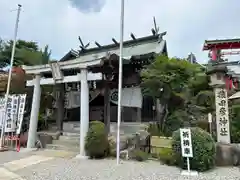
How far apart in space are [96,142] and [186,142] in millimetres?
3508

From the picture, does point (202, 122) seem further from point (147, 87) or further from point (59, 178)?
point (59, 178)

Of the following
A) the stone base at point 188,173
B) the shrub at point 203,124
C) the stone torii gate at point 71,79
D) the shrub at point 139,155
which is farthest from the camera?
the shrub at point 203,124

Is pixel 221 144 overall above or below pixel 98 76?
below

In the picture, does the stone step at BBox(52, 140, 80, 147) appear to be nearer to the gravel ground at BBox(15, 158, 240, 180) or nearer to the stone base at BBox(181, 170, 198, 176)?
the gravel ground at BBox(15, 158, 240, 180)

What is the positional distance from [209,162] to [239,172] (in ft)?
2.83

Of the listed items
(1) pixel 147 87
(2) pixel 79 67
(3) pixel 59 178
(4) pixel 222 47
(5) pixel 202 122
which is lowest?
(3) pixel 59 178

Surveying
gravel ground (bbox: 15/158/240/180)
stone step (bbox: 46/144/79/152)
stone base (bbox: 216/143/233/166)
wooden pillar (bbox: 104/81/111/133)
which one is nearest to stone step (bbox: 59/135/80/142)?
stone step (bbox: 46/144/79/152)

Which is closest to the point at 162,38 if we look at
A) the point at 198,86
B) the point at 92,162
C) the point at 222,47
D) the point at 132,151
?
the point at 198,86

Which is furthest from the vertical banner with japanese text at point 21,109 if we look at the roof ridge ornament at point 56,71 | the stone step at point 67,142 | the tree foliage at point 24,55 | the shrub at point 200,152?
the shrub at point 200,152

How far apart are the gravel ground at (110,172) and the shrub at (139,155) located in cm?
34

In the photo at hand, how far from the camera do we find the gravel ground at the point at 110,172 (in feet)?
20.8

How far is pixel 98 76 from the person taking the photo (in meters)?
9.81

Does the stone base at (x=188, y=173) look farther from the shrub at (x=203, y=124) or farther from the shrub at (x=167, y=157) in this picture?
the shrub at (x=203, y=124)

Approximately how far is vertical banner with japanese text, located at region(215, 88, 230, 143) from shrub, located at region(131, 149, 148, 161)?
2682mm
